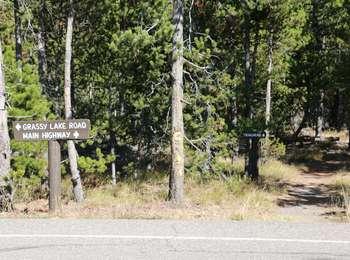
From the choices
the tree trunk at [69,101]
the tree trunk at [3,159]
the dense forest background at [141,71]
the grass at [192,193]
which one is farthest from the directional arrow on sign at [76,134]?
the tree trunk at [69,101]

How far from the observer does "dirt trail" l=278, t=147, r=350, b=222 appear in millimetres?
15383

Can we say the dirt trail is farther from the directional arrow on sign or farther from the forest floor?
the directional arrow on sign

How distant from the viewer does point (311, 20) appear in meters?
33.1

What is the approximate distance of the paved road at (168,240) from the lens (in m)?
6.82

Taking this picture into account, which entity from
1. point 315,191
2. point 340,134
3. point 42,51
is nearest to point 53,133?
point 42,51

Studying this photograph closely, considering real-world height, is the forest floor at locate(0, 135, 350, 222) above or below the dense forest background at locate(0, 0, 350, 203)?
below

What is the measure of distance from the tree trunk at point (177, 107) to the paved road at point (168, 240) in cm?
592

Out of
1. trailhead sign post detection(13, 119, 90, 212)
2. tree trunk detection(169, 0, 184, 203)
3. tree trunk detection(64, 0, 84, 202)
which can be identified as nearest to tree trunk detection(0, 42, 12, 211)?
trailhead sign post detection(13, 119, 90, 212)

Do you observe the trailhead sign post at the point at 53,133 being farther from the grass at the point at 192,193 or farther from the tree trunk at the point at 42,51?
the tree trunk at the point at 42,51

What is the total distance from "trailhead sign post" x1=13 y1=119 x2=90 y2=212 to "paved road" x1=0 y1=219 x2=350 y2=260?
1522 mm

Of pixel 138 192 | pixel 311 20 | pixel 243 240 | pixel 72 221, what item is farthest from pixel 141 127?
pixel 311 20

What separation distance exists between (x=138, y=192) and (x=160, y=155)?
18.4 ft

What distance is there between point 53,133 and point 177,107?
4.80 meters

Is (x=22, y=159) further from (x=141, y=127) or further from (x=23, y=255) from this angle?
(x=23, y=255)
